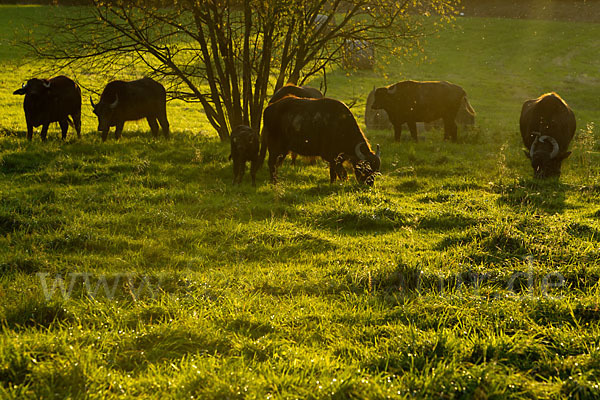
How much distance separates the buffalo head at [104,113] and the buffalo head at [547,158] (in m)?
10.8

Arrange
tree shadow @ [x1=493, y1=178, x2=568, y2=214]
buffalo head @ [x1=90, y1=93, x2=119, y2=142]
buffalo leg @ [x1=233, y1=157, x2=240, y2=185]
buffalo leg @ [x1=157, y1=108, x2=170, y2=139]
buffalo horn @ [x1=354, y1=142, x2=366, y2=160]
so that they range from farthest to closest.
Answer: buffalo leg @ [x1=157, y1=108, x2=170, y2=139] < buffalo head @ [x1=90, y1=93, x2=119, y2=142] < buffalo horn @ [x1=354, y1=142, x2=366, y2=160] < buffalo leg @ [x1=233, y1=157, x2=240, y2=185] < tree shadow @ [x1=493, y1=178, x2=568, y2=214]

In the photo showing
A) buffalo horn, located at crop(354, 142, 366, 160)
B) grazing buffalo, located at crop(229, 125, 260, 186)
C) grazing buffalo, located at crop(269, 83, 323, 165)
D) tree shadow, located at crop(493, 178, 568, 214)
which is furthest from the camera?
grazing buffalo, located at crop(269, 83, 323, 165)

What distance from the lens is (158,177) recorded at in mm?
10039

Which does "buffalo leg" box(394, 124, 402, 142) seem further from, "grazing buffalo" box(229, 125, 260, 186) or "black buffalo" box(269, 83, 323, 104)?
"grazing buffalo" box(229, 125, 260, 186)

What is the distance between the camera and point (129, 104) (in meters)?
14.2

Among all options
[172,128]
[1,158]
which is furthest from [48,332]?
[172,128]

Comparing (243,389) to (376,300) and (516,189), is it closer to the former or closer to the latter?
(376,300)

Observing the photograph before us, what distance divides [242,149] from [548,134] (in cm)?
747

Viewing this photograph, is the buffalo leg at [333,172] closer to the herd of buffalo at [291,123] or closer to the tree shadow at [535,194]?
the herd of buffalo at [291,123]

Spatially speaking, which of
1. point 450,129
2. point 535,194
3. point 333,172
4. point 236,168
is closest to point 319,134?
point 333,172

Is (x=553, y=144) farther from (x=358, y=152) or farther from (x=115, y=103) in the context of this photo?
(x=115, y=103)

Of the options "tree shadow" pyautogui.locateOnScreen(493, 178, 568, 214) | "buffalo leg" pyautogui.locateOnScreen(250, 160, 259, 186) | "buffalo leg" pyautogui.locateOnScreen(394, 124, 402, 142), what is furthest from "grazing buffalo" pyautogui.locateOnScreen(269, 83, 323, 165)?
"tree shadow" pyautogui.locateOnScreen(493, 178, 568, 214)

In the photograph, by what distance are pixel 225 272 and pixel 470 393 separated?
9.99 ft

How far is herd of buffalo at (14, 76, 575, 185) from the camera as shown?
10.8 metres
